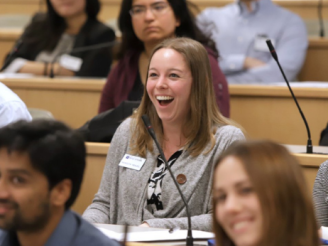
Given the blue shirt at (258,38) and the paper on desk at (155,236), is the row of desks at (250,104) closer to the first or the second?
the blue shirt at (258,38)

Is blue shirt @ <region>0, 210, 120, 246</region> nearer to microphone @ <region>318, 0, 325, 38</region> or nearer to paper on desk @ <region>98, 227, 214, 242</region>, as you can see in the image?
paper on desk @ <region>98, 227, 214, 242</region>

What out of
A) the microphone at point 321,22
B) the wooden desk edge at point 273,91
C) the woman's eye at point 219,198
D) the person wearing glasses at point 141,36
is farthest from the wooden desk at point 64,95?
the woman's eye at point 219,198

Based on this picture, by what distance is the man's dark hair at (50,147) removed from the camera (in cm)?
122

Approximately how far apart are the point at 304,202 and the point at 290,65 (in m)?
2.73

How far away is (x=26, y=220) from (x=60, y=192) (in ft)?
0.30

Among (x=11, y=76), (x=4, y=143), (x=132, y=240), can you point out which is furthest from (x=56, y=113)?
(x=4, y=143)

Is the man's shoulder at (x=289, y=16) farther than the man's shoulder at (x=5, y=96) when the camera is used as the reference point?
Yes

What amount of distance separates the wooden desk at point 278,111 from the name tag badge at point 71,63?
3.73 ft

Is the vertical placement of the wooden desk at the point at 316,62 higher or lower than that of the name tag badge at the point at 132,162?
lower

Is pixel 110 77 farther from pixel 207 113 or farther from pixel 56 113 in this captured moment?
pixel 207 113

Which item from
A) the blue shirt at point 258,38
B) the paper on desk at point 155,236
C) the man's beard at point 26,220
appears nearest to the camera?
the man's beard at point 26,220

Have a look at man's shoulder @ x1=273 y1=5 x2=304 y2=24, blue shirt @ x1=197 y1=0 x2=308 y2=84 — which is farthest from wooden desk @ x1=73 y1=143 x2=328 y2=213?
man's shoulder @ x1=273 y1=5 x2=304 y2=24

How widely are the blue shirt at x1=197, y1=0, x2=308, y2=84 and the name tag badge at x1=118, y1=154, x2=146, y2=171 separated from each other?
1.60 m

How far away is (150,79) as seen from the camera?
7.18 ft
